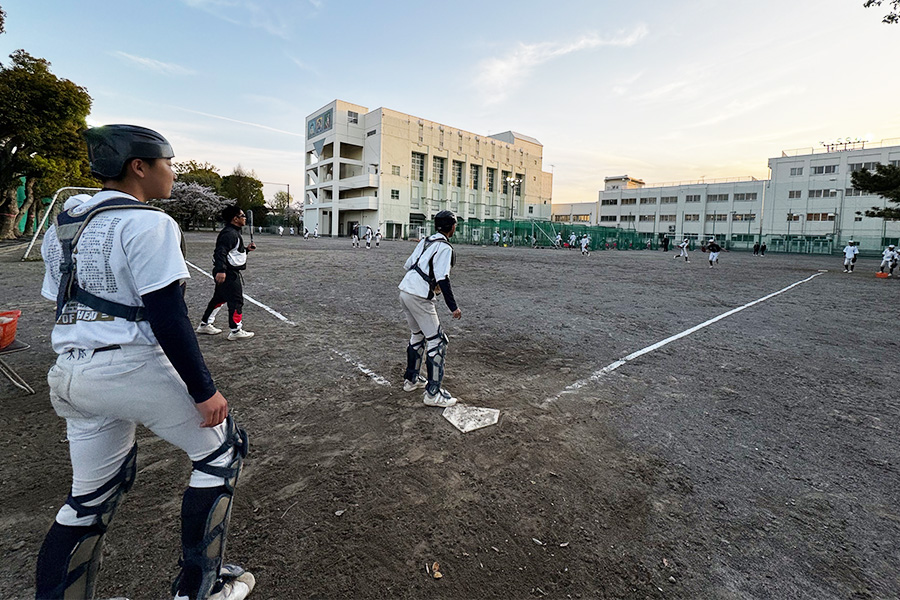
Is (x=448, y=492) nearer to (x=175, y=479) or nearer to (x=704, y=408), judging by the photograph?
(x=175, y=479)

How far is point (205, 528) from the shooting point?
1805 mm

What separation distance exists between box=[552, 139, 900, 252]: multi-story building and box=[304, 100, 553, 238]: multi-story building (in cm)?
3060

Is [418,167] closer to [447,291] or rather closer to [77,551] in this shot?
[447,291]

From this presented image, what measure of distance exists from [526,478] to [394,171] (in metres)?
67.8

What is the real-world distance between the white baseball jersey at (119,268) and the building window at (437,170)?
7288 cm

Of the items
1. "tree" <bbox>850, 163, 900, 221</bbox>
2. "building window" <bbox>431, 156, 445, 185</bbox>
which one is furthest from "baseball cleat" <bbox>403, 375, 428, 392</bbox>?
"building window" <bbox>431, 156, 445, 185</bbox>

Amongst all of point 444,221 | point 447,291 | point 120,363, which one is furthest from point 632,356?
point 120,363

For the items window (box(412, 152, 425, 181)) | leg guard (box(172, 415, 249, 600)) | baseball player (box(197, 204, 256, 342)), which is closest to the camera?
leg guard (box(172, 415, 249, 600))

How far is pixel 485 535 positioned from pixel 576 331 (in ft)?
18.8

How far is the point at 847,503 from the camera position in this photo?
9.54ft

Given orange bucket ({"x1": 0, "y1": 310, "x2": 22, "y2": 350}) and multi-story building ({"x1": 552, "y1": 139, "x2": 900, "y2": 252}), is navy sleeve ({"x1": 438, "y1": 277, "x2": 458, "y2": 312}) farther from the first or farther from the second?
multi-story building ({"x1": 552, "y1": 139, "x2": 900, "y2": 252})

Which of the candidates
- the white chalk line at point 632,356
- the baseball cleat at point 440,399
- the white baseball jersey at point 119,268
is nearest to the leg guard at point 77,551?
the white baseball jersey at point 119,268

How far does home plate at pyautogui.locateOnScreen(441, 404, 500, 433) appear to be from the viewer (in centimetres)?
388

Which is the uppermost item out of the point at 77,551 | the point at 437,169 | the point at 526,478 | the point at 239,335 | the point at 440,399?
the point at 437,169
